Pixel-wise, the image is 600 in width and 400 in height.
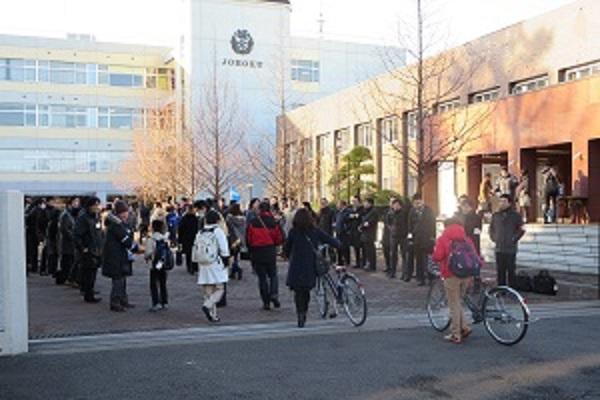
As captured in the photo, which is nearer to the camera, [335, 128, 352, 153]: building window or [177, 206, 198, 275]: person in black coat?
[177, 206, 198, 275]: person in black coat

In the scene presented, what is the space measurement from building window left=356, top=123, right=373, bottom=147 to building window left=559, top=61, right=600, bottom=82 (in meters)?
15.4

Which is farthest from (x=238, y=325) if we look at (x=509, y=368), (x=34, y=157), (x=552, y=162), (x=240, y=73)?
(x=34, y=157)

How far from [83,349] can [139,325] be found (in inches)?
68.9

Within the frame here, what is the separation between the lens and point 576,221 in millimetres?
21844

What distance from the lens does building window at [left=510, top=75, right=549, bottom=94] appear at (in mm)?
26234

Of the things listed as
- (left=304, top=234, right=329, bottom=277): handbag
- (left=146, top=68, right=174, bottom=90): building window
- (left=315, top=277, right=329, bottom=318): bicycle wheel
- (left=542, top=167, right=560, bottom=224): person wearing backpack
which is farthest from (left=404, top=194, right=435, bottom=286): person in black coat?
(left=146, top=68, right=174, bottom=90): building window

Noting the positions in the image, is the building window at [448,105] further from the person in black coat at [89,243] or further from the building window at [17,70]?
the building window at [17,70]

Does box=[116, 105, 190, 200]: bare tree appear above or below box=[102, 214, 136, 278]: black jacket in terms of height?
above

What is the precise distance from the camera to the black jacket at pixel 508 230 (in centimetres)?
1217

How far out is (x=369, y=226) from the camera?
55.4ft

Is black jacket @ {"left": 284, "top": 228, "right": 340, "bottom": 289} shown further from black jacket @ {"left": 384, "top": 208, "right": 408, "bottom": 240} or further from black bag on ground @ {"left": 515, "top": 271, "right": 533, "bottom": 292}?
black jacket @ {"left": 384, "top": 208, "right": 408, "bottom": 240}

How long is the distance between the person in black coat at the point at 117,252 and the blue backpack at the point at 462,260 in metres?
5.35

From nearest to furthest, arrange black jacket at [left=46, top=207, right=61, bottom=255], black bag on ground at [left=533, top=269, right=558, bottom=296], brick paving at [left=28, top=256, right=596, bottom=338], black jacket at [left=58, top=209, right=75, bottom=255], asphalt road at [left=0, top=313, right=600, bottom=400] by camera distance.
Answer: asphalt road at [left=0, top=313, right=600, bottom=400]
brick paving at [left=28, top=256, right=596, bottom=338]
black bag on ground at [left=533, top=269, right=558, bottom=296]
black jacket at [left=58, top=209, right=75, bottom=255]
black jacket at [left=46, top=207, right=61, bottom=255]

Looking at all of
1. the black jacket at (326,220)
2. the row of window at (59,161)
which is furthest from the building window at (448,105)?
the row of window at (59,161)
